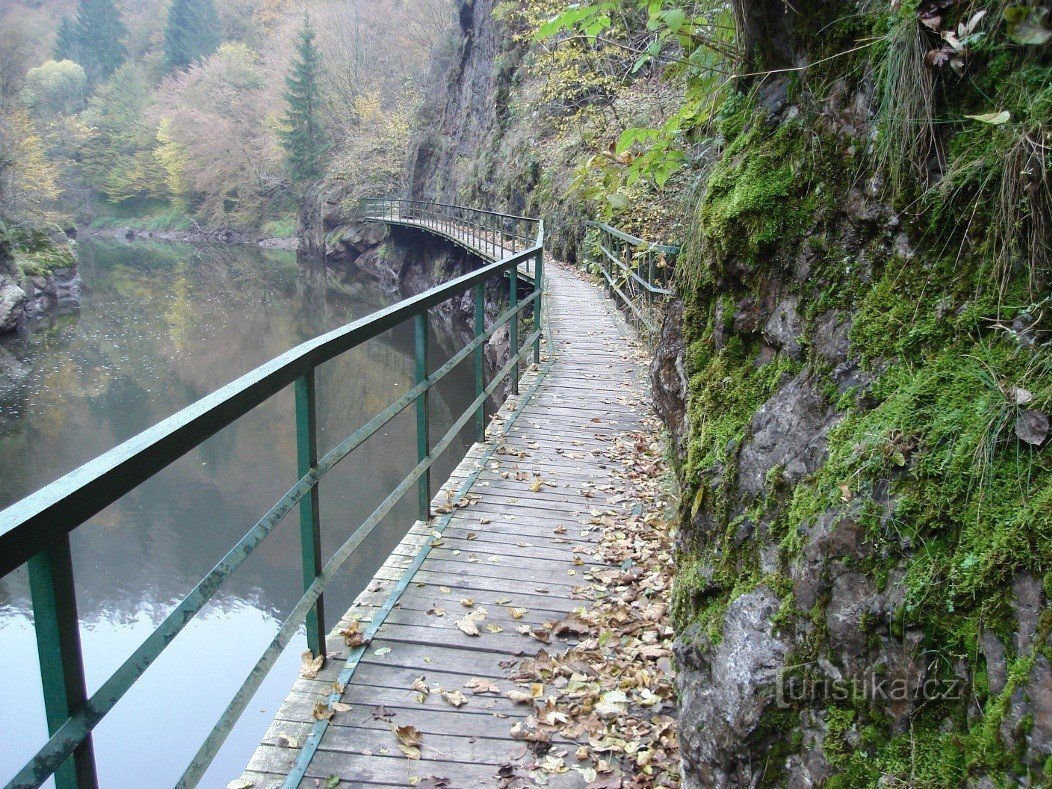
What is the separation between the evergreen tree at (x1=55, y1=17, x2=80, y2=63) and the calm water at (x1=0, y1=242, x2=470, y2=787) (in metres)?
57.0

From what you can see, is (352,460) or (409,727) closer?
(409,727)

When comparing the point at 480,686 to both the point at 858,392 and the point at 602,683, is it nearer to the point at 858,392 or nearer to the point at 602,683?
the point at 602,683

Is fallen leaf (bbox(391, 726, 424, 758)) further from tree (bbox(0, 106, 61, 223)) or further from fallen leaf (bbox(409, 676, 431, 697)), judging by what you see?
tree (bbox(0, 106, 61, 223))

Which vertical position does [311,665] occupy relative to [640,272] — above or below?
below

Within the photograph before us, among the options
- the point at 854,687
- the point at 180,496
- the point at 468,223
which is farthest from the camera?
the point at 468,223

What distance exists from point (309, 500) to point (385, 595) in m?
1.04

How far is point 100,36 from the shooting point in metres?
74.2

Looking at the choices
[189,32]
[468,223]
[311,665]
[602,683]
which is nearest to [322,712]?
[311,665]

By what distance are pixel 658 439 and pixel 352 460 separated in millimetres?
11749

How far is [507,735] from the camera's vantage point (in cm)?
284

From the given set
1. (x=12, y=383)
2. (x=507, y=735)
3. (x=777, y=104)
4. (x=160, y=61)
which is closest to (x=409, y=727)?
(x=507, y=735)

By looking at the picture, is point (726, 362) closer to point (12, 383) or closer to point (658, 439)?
point (658, 439)

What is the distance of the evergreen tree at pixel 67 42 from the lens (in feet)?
240

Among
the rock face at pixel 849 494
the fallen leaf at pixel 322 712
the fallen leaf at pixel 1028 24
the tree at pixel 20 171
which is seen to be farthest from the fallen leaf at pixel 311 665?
the tree at pixel 20 171
